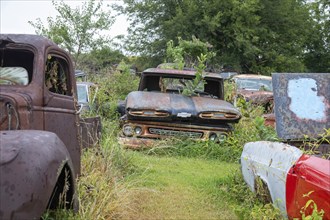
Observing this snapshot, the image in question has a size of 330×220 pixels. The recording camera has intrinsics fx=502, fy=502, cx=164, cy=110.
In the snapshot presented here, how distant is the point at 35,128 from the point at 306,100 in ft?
10.5

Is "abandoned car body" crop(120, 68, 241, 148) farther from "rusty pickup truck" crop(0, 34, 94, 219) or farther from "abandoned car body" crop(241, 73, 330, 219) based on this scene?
"rusty pickup truck" crop(0, 34, 94, 219)

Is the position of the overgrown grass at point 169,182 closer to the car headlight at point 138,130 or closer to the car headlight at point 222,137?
the car headlight at point 222,137

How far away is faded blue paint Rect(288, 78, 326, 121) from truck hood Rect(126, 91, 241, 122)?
9.57ft

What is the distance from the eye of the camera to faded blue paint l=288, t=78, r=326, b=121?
562cm

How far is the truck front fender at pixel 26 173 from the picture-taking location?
8.68 ft

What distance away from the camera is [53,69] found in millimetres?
4539

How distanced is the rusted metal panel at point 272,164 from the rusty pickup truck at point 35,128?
173 cm

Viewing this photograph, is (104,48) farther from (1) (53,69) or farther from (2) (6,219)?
(2) (6,219)

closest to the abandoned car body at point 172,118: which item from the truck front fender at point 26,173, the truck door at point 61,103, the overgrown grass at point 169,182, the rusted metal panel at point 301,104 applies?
the overgrown grass at point 169,182

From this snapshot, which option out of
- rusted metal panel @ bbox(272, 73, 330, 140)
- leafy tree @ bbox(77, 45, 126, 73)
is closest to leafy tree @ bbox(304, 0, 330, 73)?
leafy tree @ bbox(77, 45, 126, 73)

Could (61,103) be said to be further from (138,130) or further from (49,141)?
(138,130)

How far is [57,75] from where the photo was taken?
4.75 metres

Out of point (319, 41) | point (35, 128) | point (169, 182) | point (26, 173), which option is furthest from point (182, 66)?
point (319, 41)

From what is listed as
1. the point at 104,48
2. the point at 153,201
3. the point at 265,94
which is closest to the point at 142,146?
the point at 153,201
